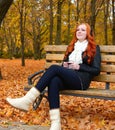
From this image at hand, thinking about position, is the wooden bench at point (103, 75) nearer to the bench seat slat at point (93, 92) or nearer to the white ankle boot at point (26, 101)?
the bench seat slat at point (93, 92)

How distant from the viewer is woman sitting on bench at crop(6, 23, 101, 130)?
5504 mm

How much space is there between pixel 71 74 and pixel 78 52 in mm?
628

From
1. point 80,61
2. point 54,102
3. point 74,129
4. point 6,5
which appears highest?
point 6,5

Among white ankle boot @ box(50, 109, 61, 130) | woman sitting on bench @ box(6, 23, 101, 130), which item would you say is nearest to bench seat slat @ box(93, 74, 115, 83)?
woman sitting on bench @ box(6, 23, 101, 130)

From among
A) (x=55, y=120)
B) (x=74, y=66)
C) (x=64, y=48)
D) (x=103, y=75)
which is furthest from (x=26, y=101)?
(x=64, y=48)

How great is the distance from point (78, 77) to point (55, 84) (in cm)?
44

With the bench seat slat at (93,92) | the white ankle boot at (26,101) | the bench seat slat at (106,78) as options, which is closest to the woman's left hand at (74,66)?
the bench seat slat at (93,92)

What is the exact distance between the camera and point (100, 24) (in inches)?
1526

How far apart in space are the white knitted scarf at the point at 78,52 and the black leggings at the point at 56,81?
42cm

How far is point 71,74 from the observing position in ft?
18.9

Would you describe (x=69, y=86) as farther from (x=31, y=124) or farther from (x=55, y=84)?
(x=31, y=124)

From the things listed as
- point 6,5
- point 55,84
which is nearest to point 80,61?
point 55,84

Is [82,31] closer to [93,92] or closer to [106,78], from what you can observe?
[106,78]

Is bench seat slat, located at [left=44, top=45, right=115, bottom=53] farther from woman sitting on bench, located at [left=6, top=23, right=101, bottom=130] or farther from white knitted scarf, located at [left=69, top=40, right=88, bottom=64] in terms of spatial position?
white knitted scarf, located at [left=69, top=40, right=88, bottom=64]
